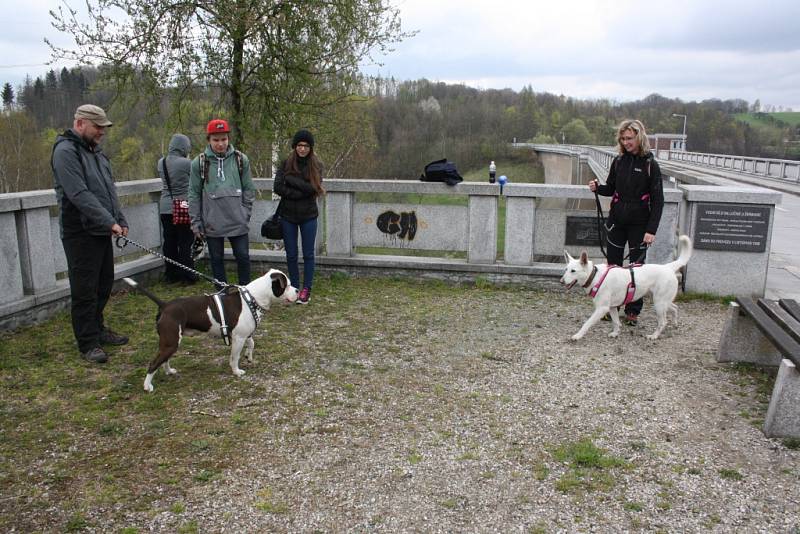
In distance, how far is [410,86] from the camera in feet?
232

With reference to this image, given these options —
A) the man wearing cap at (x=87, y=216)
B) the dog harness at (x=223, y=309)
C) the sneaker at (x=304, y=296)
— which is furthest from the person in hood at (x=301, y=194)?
the dog harness at (x=223, y=309)

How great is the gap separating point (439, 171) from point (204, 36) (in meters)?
5.29

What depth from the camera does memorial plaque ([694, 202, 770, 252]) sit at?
8.23 m

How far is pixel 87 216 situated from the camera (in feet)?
18.5

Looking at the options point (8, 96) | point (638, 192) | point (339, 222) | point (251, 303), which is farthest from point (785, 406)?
point (8, 96)

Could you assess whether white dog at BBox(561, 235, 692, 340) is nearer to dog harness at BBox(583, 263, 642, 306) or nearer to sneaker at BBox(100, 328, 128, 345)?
dog harness at BBox(583, 263, 642, 306)

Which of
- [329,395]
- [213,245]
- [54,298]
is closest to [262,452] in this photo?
[329,395]

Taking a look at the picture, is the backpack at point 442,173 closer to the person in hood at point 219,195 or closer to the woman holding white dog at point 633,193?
the woman holding white dog at point 633,193

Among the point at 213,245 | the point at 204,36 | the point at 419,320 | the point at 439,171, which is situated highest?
the point at 204,36

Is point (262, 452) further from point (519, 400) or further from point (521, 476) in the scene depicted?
point (519, 400)

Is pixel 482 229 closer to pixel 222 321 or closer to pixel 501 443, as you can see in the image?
pixel 222 321

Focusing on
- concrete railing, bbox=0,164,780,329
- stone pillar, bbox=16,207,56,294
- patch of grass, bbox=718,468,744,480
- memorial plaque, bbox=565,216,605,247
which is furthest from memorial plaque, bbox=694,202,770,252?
stone pillar, bbox=16,207,56,294

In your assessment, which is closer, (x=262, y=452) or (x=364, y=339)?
(x=262, y=452)

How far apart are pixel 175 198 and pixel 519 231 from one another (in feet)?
15.6
